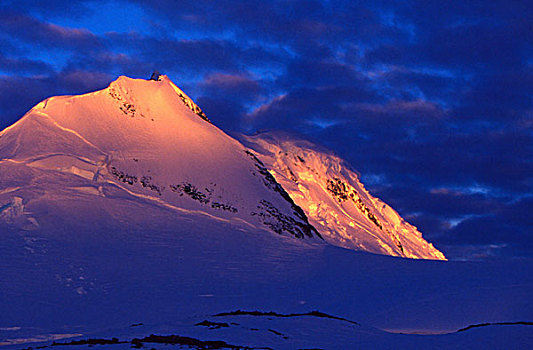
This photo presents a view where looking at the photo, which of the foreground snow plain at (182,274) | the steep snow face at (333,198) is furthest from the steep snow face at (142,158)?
the steep snow face at (333,198)

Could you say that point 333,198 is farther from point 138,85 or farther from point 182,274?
point 182,274

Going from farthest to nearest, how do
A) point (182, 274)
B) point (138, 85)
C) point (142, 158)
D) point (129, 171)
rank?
point (138, 85)
point (142, 158)
point (129, 171)
point (182, 274)

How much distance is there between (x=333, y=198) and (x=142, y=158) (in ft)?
225

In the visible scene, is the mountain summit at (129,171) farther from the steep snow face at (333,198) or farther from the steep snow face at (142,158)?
A: the steep snow face at (333,198)

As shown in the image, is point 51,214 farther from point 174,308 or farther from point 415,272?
point 415,272

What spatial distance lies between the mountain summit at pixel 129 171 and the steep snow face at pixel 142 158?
12 cm

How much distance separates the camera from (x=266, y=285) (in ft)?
151

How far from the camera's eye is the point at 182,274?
1825 inches

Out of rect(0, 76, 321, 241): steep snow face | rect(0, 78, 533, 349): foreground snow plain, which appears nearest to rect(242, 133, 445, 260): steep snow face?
rect(0, 76, 321, 241): steep snow face

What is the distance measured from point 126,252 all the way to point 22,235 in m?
7.63

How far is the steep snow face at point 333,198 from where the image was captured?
362 ft

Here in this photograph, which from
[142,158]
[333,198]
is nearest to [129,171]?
[142,158]

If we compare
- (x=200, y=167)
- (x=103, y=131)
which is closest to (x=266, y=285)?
(x=200, y=167)

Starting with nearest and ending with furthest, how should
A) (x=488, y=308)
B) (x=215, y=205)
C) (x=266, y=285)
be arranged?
(x=488, y=308)
(x=266, y=285)
(x=215, y=205)
